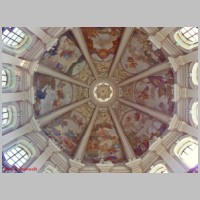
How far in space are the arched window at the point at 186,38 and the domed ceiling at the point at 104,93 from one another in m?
2.17

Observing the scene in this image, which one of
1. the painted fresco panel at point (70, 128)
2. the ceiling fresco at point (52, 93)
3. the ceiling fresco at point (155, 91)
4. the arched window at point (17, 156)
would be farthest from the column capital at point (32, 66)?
the ceiling fresco at point (155, 91)

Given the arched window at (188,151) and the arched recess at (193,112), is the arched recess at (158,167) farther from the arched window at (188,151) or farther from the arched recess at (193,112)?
the arched recess at (193,112)

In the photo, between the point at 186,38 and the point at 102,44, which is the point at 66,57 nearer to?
the point at 102,44

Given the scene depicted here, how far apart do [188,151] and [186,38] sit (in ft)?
14.0

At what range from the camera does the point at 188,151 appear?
16578mm

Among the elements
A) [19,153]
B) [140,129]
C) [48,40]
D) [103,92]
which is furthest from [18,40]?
[140,129]

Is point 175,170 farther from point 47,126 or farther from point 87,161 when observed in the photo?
point 47,126

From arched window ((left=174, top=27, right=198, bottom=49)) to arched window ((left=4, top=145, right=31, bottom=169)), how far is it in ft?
23.8

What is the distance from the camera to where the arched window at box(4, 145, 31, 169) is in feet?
49.6

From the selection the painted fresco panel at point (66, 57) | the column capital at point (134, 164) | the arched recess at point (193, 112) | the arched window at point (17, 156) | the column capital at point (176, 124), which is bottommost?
the column capital at point (134, 164)

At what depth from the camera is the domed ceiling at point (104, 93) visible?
19875 millimetres

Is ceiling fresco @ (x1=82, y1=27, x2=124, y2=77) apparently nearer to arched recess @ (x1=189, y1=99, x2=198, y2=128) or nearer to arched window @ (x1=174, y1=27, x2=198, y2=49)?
arched window @ (x1=174, y1=27, x2=198, y2=49)

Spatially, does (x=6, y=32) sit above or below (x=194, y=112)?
above

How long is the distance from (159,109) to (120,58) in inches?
132
